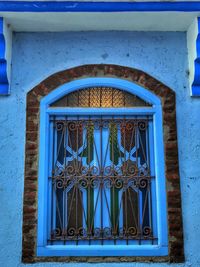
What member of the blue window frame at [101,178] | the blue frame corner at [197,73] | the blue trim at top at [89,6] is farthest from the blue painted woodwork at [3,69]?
the blue frame corner at [197,73]

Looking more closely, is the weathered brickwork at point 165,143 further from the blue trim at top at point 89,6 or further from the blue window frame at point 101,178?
the blue trim at top at point 89,6

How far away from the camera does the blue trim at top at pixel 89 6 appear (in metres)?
3.71

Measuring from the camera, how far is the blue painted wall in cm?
377

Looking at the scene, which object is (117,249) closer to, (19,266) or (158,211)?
(158,211)

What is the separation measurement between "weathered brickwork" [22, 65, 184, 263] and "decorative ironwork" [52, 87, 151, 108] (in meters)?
0.14

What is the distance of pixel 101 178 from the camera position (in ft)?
12.7

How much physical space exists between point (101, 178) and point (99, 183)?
5 cm

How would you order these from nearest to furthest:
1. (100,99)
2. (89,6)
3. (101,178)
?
(89,6), (101,178), (100,99)

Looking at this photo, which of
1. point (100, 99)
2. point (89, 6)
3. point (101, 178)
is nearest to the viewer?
point (89, 6)

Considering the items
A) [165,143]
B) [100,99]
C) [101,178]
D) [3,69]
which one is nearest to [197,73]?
[165,143]

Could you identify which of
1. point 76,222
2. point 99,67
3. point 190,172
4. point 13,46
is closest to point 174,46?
point 99,67

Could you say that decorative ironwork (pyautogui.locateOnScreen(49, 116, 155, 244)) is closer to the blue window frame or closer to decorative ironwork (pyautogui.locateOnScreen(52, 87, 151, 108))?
the blue window frame

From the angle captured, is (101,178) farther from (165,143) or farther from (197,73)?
(197,73)

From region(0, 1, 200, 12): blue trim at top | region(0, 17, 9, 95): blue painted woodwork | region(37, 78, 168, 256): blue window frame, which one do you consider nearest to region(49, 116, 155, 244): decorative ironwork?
region(37, 78, 168, 256): blue window frame
